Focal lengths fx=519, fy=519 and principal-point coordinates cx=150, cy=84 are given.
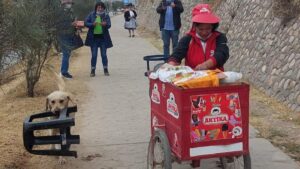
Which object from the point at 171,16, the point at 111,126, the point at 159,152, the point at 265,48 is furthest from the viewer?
the point at 171,16

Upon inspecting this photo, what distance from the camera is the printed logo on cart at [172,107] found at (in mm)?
4328

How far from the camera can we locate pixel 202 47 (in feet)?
16.7

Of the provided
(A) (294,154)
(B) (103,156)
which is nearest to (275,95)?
(A) (294,154)

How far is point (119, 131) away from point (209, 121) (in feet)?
10.1

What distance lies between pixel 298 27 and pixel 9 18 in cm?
526

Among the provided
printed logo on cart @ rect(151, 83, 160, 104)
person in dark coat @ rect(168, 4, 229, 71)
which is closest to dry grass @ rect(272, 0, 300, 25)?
person in dark coat @ rect(168, 4, 229, 71)

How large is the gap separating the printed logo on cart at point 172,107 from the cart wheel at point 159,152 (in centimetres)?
24

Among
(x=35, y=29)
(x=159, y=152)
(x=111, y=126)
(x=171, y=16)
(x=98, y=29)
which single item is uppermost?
(x=35, y=29)

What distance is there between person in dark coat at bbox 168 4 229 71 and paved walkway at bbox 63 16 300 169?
120 centimetres

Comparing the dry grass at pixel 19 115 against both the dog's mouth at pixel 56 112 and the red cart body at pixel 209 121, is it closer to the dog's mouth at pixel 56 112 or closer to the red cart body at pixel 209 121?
the dog's mouth at pixel 56 112

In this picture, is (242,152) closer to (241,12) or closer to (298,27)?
(298,27)

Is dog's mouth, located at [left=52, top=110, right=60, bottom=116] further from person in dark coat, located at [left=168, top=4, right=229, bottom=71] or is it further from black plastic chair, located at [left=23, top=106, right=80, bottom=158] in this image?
person in dark coat, located at [left=168, top=4, right=229, bottom=71]

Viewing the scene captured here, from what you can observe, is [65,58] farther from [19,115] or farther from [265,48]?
[265,48]

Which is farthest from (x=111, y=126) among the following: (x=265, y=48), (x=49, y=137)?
(x=265, y=48)
